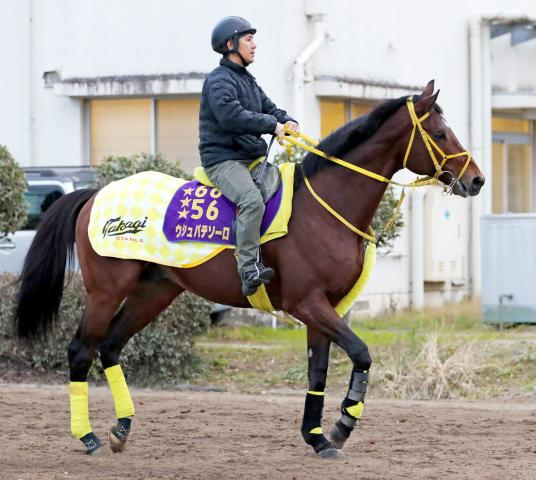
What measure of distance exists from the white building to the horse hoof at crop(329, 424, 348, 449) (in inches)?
343

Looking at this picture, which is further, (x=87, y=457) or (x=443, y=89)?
(x=443, y=89)

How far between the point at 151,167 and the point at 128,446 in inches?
206

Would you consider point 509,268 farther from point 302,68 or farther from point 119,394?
point 119,394

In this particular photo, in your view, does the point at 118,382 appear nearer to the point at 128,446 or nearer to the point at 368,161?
the point at 128,446

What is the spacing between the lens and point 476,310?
54.6ft

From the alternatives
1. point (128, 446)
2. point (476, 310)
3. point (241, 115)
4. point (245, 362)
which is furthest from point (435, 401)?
point (476, 310)

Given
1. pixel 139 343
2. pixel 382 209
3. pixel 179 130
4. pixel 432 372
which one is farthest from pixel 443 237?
pixel 139 343

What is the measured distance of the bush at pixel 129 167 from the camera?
1295 cm

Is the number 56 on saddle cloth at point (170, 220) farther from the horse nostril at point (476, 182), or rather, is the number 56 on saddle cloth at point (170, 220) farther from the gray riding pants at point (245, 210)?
the horse nostril at point (476, 182)

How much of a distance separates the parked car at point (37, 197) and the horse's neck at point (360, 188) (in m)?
6.85

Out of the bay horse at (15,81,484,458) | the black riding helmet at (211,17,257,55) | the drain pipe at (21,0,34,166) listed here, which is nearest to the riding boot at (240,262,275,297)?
the bay horse at (15,81,484,458)

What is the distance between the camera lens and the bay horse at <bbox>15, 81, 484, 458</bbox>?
25.7 feet

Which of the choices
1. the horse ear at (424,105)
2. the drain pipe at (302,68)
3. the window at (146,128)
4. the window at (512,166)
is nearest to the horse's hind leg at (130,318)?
the horse ear at (424,105)

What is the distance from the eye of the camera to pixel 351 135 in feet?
26.4
